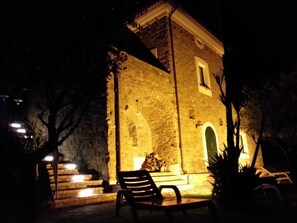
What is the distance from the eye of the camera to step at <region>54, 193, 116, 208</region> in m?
5.59

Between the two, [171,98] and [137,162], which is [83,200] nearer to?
[137,162]

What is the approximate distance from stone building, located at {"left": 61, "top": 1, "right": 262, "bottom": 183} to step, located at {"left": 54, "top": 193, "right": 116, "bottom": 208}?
36.1 inches

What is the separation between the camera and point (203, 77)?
13219 millimetres

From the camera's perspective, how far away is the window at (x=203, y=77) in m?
12.5

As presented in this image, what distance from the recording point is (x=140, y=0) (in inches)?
183

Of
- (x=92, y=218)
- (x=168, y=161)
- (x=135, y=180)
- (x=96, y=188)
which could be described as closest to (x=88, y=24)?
(x=135, y=180)

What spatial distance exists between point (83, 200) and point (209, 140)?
297 inches

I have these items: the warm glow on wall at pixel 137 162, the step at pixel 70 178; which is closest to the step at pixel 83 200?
the step at pixel 70 178

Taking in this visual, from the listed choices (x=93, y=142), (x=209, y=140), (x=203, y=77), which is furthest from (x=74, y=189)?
(x=203, y=77)

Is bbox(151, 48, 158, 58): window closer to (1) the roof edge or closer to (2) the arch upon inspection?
(1) the roof edge

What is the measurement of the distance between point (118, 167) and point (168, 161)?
2.98 meters

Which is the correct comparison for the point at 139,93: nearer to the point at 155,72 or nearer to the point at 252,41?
the point at 155,72

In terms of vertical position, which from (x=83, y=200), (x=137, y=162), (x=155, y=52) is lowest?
(x=83, y=200)

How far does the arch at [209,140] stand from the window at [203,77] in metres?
1.60
